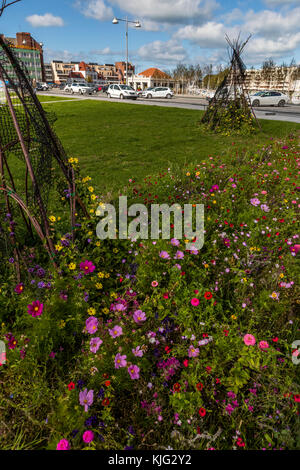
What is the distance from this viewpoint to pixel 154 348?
74.5 inches

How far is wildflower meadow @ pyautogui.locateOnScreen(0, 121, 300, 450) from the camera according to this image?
1479 millimetres

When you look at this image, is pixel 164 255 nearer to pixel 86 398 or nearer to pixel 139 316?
pixel 139 316

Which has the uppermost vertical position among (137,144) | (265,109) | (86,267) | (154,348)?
(265,109)

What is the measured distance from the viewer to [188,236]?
253 cm

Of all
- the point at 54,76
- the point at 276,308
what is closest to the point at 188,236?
the point at 276,308

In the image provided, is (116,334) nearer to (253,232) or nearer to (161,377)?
(161,377)

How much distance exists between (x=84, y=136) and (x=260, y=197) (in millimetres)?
8144

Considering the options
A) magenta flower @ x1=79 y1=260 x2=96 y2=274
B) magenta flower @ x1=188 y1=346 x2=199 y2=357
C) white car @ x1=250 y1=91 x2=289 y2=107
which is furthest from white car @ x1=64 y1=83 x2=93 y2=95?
magenta flower @ x1=188 y1=346 x2=199 y2=357

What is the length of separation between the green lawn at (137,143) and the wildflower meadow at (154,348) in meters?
2.78

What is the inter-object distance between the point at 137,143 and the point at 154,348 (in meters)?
7.97

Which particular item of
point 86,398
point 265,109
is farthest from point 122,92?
point 86,398

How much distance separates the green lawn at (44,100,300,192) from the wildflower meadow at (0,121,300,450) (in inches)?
109
